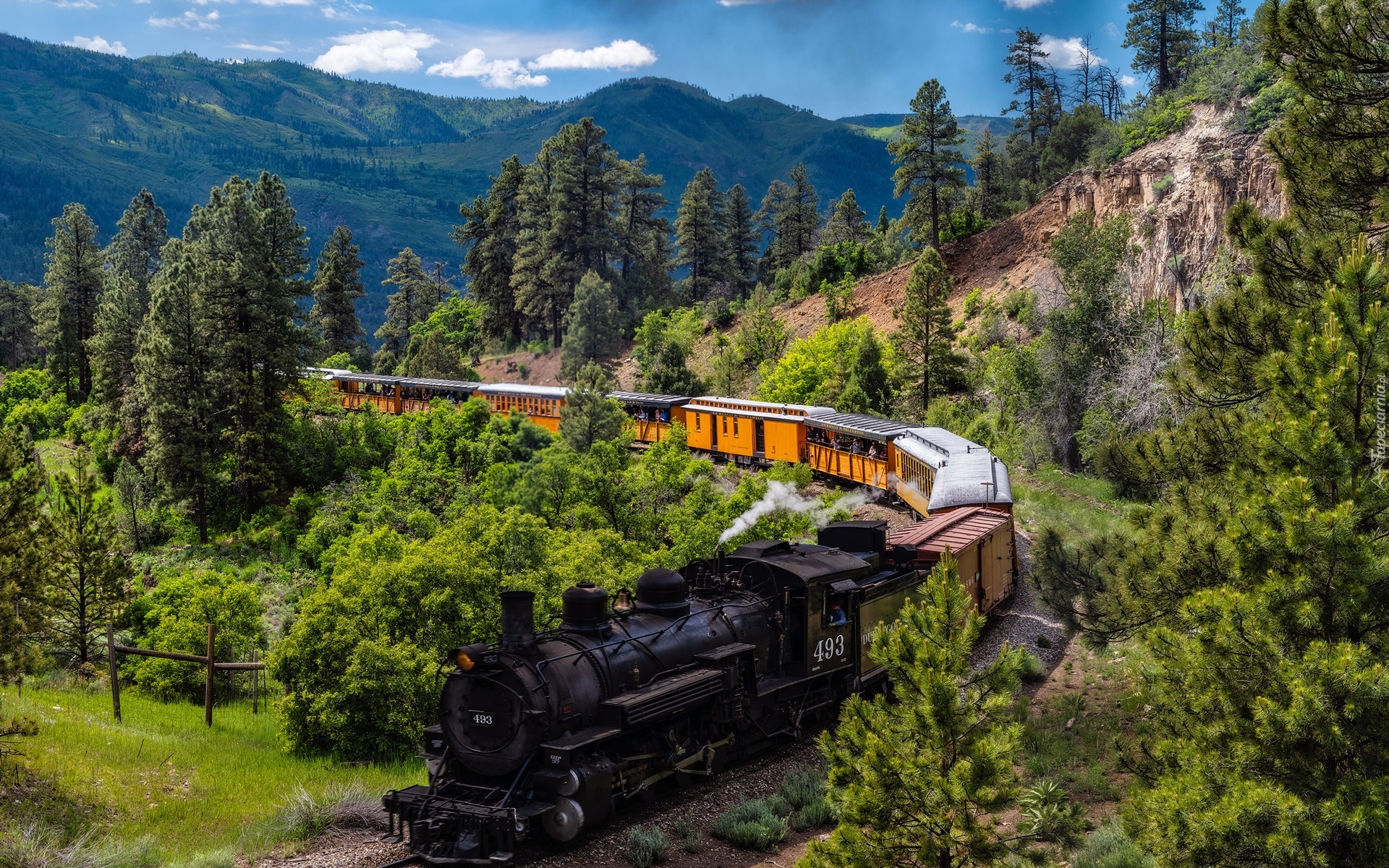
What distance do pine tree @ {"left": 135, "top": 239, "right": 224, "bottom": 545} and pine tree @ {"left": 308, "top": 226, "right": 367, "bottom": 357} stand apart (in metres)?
39.9

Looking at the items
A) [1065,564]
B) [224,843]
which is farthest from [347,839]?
[1065,564]

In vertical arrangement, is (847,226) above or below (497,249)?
above

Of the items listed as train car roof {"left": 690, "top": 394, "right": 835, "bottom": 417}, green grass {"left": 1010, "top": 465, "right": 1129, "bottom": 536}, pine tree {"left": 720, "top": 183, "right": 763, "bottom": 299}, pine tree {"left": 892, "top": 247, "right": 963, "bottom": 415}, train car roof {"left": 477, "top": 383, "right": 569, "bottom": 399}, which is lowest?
green grass {"left": 1010, "top": 465, "right": 1129, "bottom": 536}

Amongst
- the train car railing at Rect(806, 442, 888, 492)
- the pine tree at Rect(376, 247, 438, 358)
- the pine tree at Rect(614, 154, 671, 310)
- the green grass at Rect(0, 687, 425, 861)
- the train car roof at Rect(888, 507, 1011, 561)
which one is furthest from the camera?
the pine tree at Rect(376, 247, 438, 358)

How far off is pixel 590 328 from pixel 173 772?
53.6 m

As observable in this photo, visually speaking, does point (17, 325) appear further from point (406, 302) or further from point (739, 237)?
point (739, 237)

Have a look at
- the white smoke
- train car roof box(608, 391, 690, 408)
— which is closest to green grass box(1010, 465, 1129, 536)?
the white smoke

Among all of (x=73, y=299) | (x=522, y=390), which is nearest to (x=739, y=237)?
(x=522, y=390)

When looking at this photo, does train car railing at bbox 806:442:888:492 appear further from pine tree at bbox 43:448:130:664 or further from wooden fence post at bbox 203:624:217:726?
pine tree at bbox 43:448:130:664

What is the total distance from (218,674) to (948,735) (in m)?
21.7

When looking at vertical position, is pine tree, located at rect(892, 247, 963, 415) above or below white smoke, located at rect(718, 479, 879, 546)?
above

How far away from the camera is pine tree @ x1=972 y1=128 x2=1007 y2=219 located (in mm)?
70688

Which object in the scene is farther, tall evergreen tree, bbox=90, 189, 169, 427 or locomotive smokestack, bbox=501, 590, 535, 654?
tall evergreen tree, bbox=90, 189, 169, 427

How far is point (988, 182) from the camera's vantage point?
251 feet
